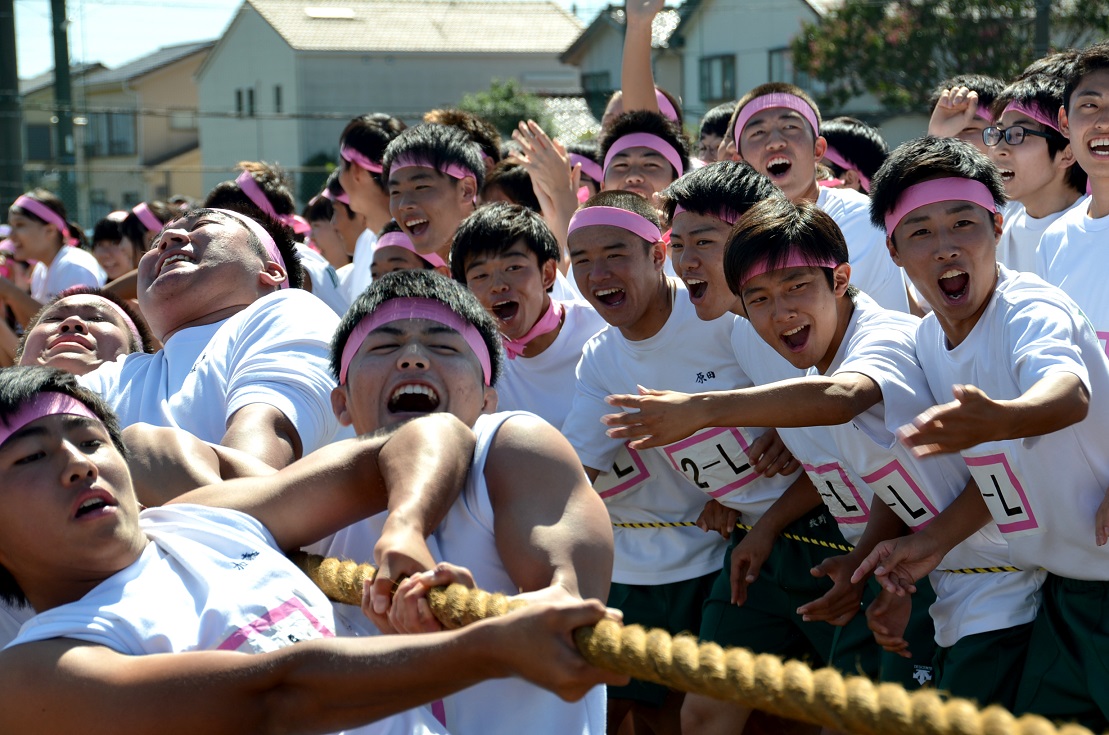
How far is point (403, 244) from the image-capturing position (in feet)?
20.0

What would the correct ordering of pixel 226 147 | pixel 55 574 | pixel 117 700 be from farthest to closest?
pixel 226 147 < pixel 55 574 < pixel 117 700

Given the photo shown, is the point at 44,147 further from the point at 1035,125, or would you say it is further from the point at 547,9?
the point at 1035,125

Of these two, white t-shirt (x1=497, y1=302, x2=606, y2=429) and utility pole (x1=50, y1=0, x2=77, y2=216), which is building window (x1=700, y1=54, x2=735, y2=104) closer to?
utility pole (x1=50, y1=0, x2=77, y2=216)

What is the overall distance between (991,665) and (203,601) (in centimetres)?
222

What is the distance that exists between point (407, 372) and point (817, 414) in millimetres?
1066

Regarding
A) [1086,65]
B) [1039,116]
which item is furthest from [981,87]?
[1086,65]

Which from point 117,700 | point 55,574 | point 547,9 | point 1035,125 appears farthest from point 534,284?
point 547,9

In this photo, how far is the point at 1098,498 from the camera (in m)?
3.22

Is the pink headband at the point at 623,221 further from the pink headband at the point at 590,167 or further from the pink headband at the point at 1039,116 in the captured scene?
the pink headband at the point at 590,167

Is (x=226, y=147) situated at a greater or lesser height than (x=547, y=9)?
lesser

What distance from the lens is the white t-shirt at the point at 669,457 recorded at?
4059mm

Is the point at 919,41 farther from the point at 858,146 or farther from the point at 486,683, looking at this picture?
the point at 486,683

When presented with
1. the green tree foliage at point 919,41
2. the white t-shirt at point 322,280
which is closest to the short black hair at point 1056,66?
the white t-shirt at point 322,280

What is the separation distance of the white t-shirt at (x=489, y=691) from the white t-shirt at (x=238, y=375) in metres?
1.06
